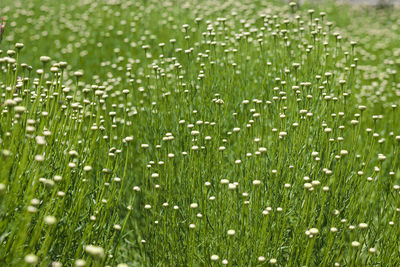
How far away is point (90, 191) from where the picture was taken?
3.07m

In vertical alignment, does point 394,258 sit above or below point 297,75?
below

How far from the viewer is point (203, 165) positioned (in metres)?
3.33

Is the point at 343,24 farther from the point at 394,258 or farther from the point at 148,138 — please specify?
the point at 394,258

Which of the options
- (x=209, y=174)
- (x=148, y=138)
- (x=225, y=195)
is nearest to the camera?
(x=225, y=195)

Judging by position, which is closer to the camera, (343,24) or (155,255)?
(155,255)

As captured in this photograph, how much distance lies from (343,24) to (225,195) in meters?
8.39

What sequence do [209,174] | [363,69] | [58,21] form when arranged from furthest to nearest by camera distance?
[58,21] < [363,69] < [209,174]

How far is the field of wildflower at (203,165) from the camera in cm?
255

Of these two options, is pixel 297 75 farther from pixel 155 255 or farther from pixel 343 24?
pixel 343 24

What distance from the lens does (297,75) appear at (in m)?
4.17

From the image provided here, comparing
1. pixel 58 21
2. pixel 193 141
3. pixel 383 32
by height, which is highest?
pixel 193 141

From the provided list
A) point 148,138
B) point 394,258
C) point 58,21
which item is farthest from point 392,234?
point 58,21

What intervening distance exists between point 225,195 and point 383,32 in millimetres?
8153

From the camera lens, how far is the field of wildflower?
2.55 m
